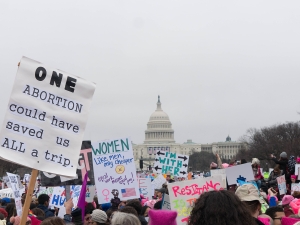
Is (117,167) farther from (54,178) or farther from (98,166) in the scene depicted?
(54,178)

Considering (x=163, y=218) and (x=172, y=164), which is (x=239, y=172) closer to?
(x=172, y=164)

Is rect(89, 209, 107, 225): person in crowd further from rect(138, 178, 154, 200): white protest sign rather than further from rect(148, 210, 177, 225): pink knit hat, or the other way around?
rect(138, 178, 154, 200): white protest sign

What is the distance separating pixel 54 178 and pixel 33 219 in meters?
3.92

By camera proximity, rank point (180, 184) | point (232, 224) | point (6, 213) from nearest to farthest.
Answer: point (232, 224), point (180, 184), point (6, 213)

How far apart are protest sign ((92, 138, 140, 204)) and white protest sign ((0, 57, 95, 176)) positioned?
5.16 meters

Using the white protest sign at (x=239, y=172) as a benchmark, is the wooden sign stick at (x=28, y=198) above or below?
below

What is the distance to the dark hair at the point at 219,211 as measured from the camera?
12.2 feet

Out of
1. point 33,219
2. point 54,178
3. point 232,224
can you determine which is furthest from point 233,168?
point 232,224

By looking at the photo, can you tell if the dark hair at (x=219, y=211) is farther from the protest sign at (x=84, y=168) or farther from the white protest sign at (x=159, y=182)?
the white protest sign at (x=159, y=182)

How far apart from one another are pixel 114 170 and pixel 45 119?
5.59 m

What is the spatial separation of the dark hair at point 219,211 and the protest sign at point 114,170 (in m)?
7.43

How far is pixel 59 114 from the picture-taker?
614 centimetres

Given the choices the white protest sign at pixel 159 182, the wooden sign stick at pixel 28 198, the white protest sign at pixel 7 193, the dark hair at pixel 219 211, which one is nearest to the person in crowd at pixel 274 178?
the white protest sign at pixel 159 182

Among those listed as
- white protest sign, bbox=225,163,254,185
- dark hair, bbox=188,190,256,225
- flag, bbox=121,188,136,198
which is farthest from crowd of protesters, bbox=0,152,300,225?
white protest sign, bbox=225,163,254,185
